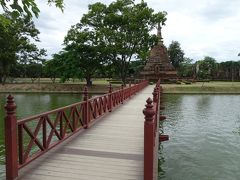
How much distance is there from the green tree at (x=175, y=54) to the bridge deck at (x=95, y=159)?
280 feet

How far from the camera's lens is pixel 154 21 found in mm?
40625

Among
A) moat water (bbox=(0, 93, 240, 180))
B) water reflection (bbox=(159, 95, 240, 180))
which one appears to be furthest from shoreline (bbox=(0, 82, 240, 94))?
water reflection (bbox=(159, 95, 240, 180))

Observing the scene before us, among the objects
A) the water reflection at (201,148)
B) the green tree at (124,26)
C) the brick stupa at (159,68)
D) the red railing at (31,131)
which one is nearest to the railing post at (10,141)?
the red railing at (31,131)

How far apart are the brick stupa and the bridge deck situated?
164 ft

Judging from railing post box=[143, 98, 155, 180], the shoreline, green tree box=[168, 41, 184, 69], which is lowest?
the shoreline

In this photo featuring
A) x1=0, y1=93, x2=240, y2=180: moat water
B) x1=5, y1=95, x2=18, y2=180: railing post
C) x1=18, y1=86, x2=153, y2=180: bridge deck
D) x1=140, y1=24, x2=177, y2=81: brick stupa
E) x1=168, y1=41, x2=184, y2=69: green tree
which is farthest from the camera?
x1=168, y1=41, x2=184, y2=69: green tree

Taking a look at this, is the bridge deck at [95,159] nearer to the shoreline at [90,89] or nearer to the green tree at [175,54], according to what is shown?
the shoreline at [90,89]

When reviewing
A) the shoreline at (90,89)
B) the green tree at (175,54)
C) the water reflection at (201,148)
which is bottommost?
the water reflection at (201,148)

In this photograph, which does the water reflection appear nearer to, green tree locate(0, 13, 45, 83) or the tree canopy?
the tree canopy

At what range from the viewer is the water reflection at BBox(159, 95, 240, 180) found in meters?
9.51

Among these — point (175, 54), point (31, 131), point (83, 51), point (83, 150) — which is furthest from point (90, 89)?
point (175, 54)

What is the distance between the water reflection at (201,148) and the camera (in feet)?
31.2

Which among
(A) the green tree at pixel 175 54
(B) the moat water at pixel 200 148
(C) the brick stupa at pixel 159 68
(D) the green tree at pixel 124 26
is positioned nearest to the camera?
(B) the moat water at pixel 200 148

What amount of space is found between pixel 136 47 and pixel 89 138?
33.9 meters
